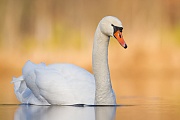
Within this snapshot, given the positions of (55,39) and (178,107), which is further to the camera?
(55,39)

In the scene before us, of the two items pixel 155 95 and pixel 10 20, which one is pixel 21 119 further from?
pixel 10 20

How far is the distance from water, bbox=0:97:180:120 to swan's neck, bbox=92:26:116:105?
158 millimetres

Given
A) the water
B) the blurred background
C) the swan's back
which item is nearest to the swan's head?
the swan's back

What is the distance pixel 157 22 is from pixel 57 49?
11.0 ft

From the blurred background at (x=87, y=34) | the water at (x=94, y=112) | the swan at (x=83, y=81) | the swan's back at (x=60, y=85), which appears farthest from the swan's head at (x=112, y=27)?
the blurred background at (x=87, y=34)

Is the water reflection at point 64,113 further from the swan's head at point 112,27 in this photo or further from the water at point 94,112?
the swan's head at point 112,27

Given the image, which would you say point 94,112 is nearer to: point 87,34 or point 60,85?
point 60,85

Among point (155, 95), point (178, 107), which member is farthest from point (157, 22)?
point (178, 107)

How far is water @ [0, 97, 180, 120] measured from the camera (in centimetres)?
1258

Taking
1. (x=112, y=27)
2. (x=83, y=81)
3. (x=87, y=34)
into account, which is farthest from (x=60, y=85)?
(x=87, y=34)

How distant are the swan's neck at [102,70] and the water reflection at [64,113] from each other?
8.7 inches

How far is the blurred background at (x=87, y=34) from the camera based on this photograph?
2483 cm

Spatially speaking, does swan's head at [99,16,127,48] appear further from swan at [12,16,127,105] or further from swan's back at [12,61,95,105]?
swan's back at [12,61,95,105]

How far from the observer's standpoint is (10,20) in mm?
26469
